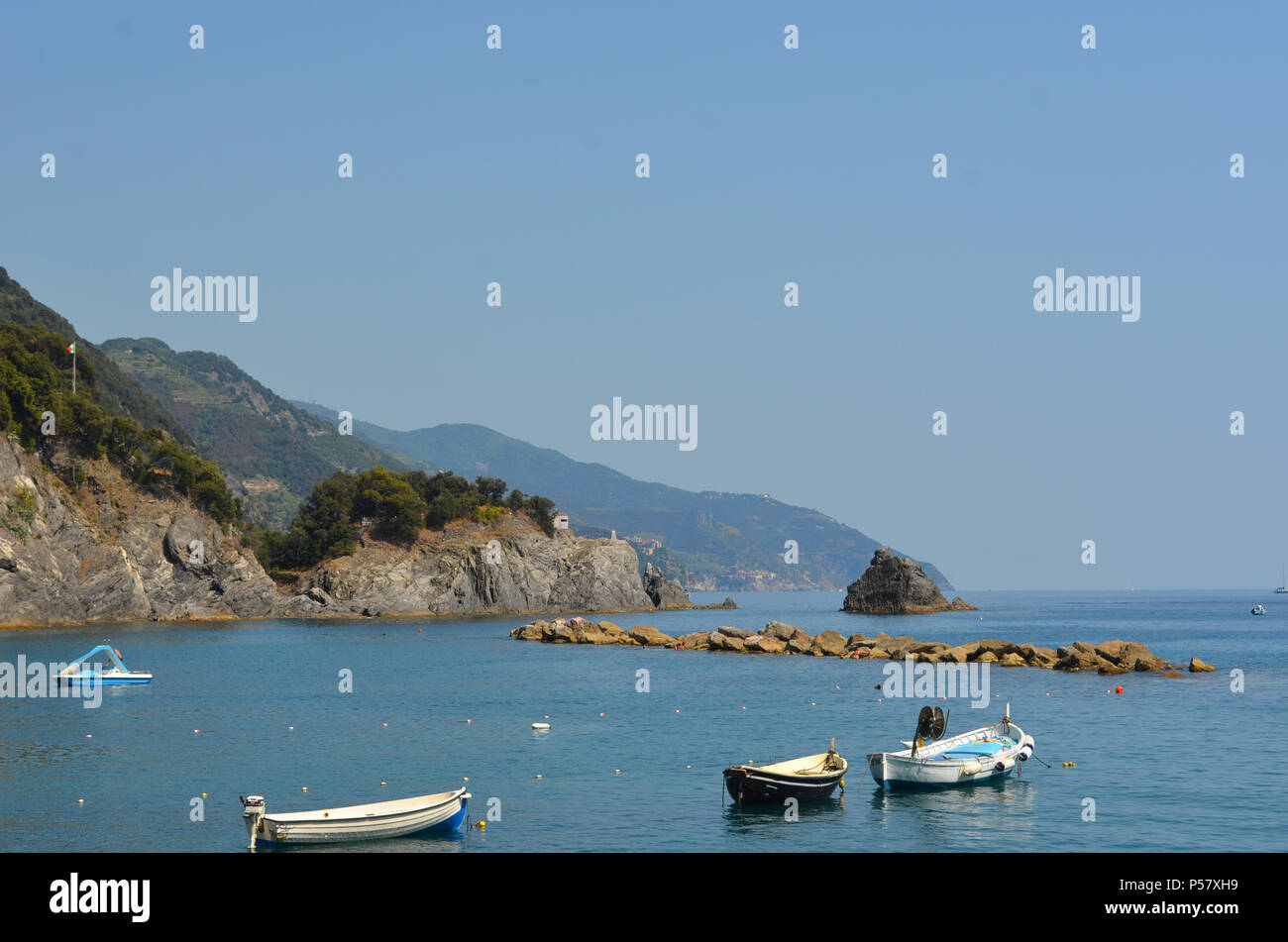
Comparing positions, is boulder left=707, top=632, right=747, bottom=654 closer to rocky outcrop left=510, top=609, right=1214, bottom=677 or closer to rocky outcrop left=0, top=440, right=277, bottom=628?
rocky outcrop left=510, top=609, right=1214, bottom=677

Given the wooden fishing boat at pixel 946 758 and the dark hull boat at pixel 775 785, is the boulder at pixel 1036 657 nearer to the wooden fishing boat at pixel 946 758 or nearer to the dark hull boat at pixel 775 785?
the wooden fishing boat at pixel 946 758

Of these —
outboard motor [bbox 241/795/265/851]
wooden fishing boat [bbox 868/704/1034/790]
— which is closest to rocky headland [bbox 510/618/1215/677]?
wooden fishing boat [bbox 868/704/1034/790]

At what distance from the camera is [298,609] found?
508 feet

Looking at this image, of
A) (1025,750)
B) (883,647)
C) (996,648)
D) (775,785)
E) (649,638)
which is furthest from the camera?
(649,638)

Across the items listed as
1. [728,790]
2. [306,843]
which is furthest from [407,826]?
[728,790]

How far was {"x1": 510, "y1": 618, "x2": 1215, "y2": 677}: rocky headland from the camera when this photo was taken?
3081 inches

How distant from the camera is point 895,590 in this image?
594ft

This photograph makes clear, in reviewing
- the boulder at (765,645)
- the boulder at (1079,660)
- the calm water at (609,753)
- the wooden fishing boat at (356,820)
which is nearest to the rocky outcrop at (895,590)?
the boulder at (765,645)

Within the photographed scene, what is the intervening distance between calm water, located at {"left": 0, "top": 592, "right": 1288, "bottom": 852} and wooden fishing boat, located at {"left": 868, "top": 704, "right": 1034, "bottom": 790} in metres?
0.60

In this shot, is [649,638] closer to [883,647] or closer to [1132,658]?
[883,647]

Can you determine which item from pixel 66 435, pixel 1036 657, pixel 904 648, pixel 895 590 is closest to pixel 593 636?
pixel 904 648

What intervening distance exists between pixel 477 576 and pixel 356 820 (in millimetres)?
145653

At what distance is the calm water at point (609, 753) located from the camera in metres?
31.2
